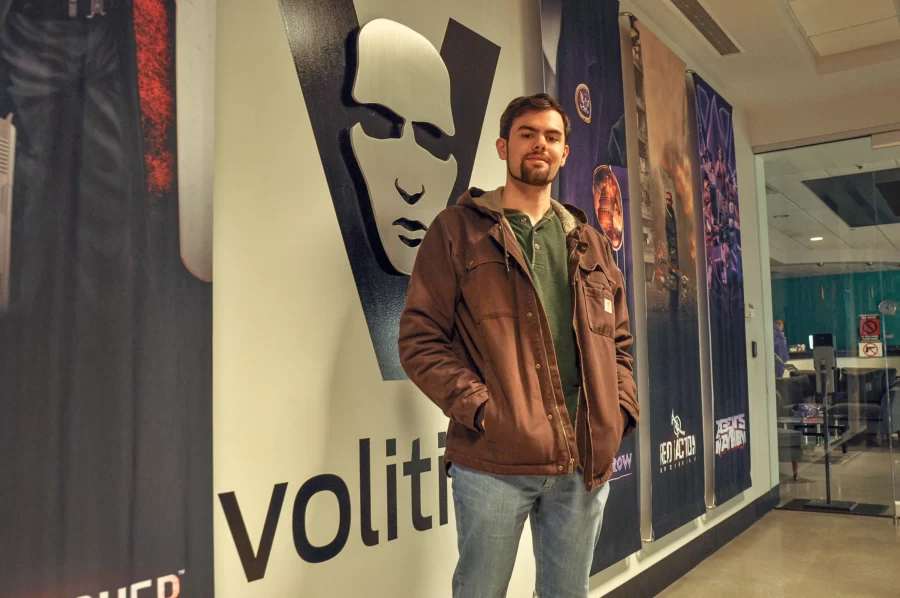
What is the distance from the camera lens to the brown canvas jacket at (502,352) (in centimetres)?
161

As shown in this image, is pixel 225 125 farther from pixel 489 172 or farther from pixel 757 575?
pixel 757 575

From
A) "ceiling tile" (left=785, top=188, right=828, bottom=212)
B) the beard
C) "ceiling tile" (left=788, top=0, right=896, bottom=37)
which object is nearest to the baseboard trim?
the beard

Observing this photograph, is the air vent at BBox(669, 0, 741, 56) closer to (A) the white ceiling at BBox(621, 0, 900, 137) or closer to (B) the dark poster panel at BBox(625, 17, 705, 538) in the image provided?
A: (A) the white ceiling at BBox(621, 0, 900, 137)

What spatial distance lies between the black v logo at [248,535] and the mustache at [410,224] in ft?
2.68

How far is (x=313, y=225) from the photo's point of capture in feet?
6.08

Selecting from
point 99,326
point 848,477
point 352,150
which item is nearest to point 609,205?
point 352,150

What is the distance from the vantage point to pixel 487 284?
1.73 meters

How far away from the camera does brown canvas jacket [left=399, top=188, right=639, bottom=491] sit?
161cm

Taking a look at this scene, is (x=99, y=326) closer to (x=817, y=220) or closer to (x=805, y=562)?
(x=805, y=562)

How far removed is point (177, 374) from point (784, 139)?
5171 mm

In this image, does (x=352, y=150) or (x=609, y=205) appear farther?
(x=609, y=205)

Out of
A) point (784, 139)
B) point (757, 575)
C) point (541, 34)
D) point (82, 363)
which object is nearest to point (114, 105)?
point (82, 363)

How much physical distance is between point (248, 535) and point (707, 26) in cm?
368

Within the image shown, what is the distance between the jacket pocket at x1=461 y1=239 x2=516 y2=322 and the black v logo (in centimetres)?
64
